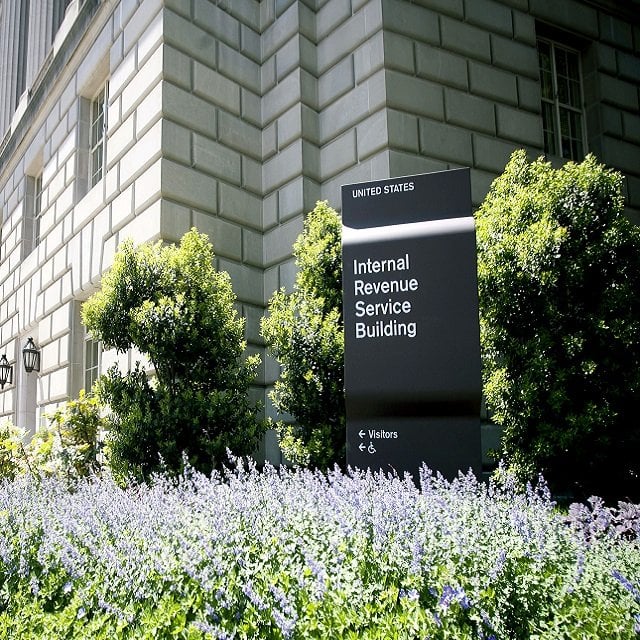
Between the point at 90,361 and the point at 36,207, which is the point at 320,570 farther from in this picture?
the point at 36,207

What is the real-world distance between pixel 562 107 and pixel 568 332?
733 centimetres

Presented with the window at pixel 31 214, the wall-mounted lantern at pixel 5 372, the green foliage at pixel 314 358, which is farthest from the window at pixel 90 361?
the green foliage at pixel 314 358

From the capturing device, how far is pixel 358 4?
10539 mm

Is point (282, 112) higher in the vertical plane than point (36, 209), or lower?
lower

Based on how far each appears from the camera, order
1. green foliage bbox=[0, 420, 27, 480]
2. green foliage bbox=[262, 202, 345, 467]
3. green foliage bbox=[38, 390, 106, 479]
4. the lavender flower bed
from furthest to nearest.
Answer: green foliage bbox=[0, 420, 27, 480]
green foliage bbox=[38, 390, 106, 479]
green foliage bbox=[262, 202, 345, 467]
the lavender flower bed

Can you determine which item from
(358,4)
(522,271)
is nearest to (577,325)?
(522,271)

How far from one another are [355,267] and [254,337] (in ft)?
15.9

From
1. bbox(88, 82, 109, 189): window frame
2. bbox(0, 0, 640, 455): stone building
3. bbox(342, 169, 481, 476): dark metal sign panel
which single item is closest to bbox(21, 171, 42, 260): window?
bbox(0, 0, 640, 455): stone building

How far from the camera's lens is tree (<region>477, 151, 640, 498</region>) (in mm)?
6793

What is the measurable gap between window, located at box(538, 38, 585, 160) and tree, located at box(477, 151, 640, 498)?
5401 millimetres

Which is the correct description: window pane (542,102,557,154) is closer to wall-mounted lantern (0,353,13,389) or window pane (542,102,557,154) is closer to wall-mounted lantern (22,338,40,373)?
wall-mounted lantern (22,338,40,373)

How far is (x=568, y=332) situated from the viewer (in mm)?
7066

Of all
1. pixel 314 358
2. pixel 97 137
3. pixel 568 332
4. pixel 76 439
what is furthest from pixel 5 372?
pixel 568 332

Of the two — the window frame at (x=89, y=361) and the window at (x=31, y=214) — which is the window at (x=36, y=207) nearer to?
the window at (x=31, y=214)
